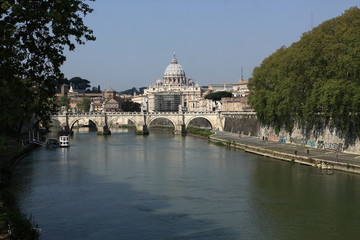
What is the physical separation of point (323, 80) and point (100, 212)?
2185 centimetres

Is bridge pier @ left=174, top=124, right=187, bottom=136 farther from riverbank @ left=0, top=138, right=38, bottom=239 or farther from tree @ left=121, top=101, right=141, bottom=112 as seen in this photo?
tree @ left=121, top=101, right=141, bottom=112

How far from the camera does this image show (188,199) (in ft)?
89.2

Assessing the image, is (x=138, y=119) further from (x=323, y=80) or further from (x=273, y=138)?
(x=323, y=80)

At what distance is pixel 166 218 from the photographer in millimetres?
23172

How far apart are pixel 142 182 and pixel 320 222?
508 inches

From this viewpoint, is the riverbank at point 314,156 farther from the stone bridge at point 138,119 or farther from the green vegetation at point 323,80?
the stone bridge at point 138,119

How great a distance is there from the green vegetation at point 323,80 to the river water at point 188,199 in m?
4.63

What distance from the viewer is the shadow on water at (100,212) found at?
68.3 feet

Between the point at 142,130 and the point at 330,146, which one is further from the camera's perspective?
the point at 142,130

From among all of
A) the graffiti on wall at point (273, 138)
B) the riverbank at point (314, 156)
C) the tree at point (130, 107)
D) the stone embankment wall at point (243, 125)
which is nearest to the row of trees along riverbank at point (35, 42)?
the riverbank at point (314, 156)

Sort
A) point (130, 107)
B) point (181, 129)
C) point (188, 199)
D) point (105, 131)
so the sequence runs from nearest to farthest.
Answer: point (188, 199) → point (105, 131) → point (181, 129) → point (130, 107)

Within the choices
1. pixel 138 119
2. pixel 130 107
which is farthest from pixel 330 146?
pixel 130 107

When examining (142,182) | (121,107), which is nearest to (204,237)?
(142,182)

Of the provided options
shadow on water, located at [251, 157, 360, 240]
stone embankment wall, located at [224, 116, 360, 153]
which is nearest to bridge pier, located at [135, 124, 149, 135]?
stone embankment wall, located at [224, 116, 360, 153]
